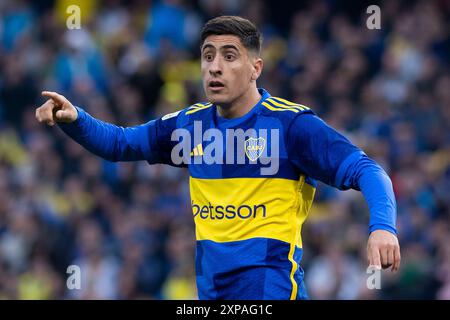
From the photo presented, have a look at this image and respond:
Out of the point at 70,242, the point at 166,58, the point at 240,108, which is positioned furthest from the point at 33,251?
the point at 240,108

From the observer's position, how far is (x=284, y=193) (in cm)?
582

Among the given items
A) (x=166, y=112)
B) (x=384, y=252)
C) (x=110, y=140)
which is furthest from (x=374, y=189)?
(x=166, y=112)

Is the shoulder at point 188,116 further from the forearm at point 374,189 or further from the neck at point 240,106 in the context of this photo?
the forearm at point 374,189

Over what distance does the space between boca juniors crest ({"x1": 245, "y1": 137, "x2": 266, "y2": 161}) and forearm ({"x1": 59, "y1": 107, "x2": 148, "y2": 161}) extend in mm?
708

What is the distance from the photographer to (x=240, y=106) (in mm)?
6023

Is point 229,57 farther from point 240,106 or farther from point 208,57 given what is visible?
point 240,106

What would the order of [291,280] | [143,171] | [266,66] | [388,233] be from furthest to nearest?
[266,66]
[143,171]
[291,280]
[388,233]

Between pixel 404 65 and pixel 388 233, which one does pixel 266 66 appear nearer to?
pixel 404 65

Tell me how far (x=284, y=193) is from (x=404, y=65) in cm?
814

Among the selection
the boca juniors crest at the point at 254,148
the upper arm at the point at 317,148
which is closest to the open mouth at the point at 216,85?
the boca juniors crest at the point at 254,148

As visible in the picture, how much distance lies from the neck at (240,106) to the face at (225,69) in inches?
0.8

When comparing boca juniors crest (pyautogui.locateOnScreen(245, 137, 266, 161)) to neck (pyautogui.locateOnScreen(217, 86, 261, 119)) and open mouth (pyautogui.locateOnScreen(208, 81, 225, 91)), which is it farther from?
open mouth (pyautogui.locateOnScreen(208, 81, 225, 91))

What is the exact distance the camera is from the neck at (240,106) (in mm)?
6020

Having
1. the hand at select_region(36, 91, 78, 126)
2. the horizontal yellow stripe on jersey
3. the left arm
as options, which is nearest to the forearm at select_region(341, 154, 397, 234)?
the left arm
